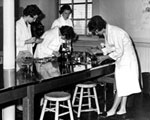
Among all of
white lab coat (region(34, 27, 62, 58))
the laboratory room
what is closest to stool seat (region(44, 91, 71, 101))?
the laboratory room

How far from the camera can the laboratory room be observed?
94.5 inches

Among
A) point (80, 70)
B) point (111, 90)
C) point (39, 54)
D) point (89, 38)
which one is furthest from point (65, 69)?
point (89, 38)

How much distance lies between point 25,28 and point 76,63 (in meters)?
0.86

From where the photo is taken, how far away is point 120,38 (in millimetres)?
3143

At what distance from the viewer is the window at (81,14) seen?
557 cm

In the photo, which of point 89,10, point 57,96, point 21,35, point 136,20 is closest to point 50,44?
point 21,35

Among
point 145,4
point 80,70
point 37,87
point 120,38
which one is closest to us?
point 37,87

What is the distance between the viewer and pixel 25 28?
3.56 meters

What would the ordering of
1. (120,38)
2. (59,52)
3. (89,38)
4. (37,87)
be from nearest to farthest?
(37,87), (120,38), (59,52), (89,38)

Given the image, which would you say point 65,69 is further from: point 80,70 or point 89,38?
point 89,38

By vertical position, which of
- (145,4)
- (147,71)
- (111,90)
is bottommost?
(111,90)

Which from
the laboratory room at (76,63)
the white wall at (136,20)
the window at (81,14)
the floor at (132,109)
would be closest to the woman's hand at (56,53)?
the laboratory room at (76,63)

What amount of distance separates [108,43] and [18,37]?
1.08 meters

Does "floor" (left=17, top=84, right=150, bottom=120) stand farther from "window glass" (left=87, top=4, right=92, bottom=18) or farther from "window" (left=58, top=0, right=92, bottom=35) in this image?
"window glass" (left=87, top=4, right=92, bottom=18)
